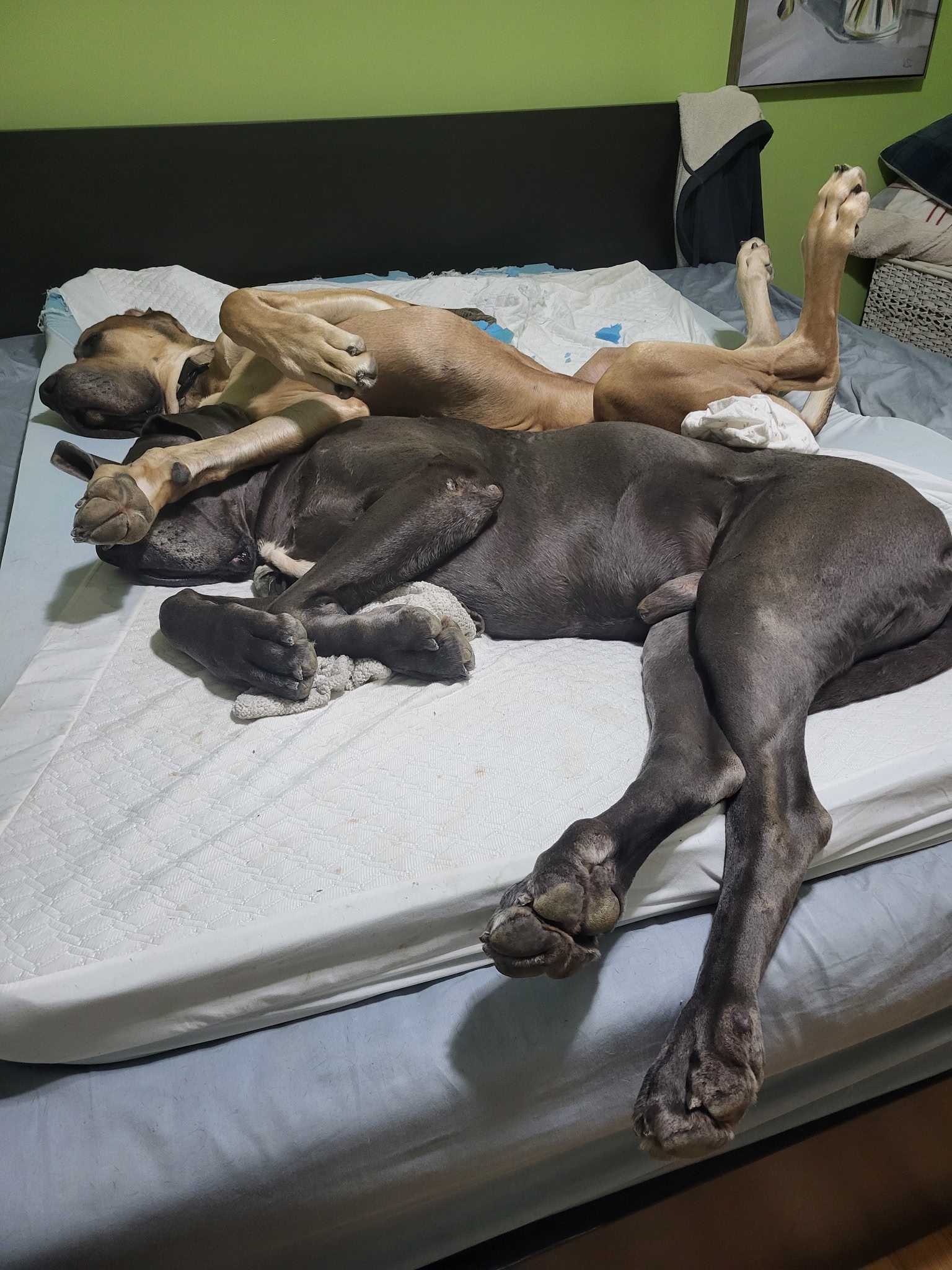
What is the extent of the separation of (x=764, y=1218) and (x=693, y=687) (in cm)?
75

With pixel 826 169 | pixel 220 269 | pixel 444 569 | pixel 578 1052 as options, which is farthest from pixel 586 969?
pixel 826 169

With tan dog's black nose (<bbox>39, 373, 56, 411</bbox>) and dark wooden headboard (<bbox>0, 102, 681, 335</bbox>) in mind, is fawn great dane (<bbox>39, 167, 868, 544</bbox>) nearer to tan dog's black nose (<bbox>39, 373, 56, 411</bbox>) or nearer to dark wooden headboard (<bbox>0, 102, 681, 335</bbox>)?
tan dog's black nose (<bbox>39, 373, 56, 411</bbox>)

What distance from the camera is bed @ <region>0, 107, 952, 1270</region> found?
91 cm

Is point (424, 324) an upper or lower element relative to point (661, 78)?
lower

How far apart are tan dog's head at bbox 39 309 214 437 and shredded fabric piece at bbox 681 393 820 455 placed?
1.16 metres

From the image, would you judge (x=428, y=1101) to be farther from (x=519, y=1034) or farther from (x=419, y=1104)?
(x=519, y=1034)

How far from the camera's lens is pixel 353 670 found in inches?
57.1

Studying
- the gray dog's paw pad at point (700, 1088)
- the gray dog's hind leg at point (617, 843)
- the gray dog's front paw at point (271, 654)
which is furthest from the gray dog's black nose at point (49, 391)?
the gray dog's paw pad at point (700, 1088)

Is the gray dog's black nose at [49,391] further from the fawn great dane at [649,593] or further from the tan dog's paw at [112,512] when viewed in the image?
the tan dog's paw at [112,512]

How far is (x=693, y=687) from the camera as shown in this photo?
1345 millimetres

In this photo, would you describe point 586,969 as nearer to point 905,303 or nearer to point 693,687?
point 693,687

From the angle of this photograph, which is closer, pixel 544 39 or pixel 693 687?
pixel 693 687

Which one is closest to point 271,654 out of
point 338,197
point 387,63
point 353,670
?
point 353,670

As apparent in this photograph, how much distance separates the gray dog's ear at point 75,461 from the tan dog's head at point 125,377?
1.22ft
